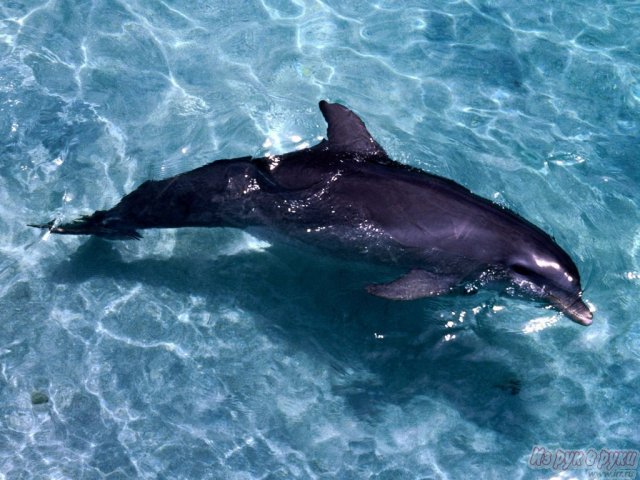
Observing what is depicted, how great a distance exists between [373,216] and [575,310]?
2.64m

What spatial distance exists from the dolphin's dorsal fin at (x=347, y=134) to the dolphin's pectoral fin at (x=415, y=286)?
1.66 metres

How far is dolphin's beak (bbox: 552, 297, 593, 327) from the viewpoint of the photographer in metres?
7.39

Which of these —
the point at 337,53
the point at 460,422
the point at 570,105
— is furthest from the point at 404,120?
the point at 460,422

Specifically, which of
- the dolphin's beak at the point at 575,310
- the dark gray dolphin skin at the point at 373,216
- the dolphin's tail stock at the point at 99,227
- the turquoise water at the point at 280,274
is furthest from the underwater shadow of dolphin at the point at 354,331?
the dolphin's beak at the point at 575,310

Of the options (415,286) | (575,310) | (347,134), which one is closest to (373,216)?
(415,286)

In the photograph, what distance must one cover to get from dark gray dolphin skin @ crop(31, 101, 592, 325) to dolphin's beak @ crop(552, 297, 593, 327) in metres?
0.01

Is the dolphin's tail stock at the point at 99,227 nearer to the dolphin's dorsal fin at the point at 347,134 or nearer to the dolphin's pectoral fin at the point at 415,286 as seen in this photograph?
the dolphin's dorsal fin at the point at 347,134

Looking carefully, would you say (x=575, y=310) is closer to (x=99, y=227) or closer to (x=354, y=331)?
(x=354, y=331)

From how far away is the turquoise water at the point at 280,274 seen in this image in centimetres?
720

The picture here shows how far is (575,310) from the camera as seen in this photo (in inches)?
293

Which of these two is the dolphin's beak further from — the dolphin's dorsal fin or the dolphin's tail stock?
the dolphin's tail stock

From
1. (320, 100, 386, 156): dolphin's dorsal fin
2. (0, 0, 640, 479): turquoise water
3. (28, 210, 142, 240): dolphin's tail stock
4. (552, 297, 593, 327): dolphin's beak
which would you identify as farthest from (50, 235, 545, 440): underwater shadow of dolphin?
(320, 100, 386, 156): dolphin's dorsal fin

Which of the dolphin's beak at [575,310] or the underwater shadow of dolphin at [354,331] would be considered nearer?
the dolphin's beak at [575,310]

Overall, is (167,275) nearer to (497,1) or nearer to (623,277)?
(623,277)
